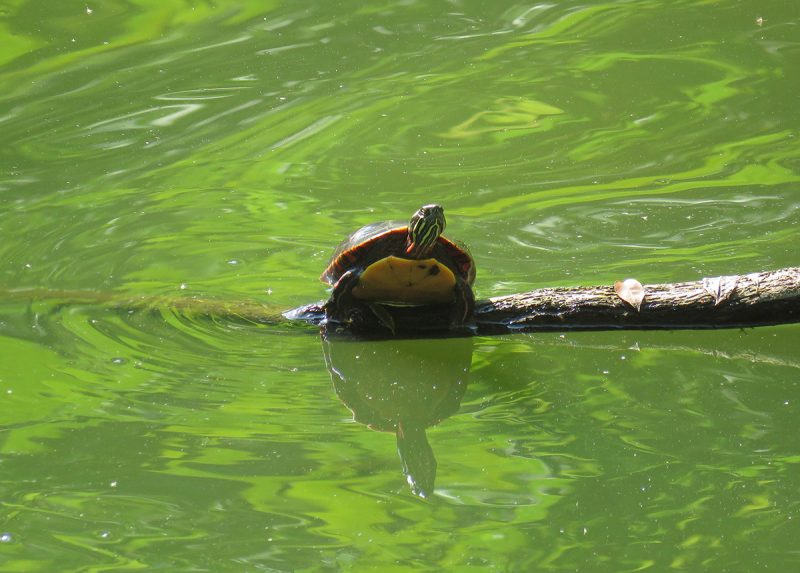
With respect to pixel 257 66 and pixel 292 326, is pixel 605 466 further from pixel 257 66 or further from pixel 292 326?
pixel 257 66

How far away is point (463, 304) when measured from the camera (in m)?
3.33

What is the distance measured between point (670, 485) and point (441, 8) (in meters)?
5.25

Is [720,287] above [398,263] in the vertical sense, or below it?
below

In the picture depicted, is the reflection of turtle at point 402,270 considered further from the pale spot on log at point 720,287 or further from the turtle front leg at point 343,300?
the pale spot on log at point 720,287

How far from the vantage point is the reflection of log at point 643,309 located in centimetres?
311

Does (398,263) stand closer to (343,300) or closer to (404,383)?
(343,300)

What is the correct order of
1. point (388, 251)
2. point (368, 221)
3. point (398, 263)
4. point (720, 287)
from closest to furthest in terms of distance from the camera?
point (720, 287)
point (398, 263)
point (388, 251)
point (368, 221)

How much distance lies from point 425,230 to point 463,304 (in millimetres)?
256

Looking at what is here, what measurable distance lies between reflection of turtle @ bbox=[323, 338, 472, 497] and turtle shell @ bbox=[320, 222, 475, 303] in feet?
0.56

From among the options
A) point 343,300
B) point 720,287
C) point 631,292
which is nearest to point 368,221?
point 343,300

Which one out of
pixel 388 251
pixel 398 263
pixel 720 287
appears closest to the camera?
pixel 720 287

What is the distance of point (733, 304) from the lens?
3.14 m

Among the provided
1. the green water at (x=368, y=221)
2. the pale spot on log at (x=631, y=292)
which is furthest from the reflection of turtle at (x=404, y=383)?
the pale spot on log at (x=631, y=292)

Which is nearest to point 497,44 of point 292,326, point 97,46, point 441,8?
point 441,8
